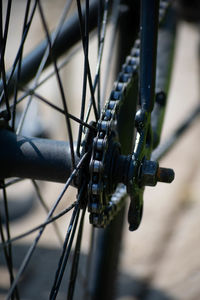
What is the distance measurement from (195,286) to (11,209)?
3.07 feet

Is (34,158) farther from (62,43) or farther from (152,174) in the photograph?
(62,43)

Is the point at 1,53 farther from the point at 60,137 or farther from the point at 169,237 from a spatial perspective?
the point at 60,137

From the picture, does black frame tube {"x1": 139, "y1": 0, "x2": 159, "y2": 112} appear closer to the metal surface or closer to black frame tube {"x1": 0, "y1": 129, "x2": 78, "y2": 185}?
black frame tube {"x1": 0, "y1": 129, "x2": 78, "y2": 185}

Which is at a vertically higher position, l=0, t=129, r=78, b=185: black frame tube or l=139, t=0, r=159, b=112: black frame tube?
l=139, t=0, r=159, b=112: black frame tube

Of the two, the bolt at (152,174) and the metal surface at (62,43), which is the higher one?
the metal surface at (62,43)

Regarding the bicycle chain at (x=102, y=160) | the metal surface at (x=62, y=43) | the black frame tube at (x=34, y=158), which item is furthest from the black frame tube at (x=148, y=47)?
the metal surface at (x=62, y=43)

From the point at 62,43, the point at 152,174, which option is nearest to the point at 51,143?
the point at 152,174

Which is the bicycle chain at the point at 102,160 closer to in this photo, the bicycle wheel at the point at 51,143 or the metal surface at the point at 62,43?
the bicycle wheel at the point at 51,143

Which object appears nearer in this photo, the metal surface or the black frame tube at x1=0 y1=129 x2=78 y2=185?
the black frame tube at x1=0 y1=129 x2=78 y2=185

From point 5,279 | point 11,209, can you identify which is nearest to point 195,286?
point 5,279

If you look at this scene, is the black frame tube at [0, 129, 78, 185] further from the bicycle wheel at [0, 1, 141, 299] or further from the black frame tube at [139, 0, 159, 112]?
the black frame tube at [139, 0, 159, 112]

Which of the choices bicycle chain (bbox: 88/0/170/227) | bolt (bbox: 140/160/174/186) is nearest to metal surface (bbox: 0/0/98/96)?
bicycle chain (bbox: 88/0/170/227)

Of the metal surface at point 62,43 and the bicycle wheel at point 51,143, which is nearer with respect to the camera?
the bicycle wheel at point 51,143

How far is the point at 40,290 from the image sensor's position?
5.84ft
